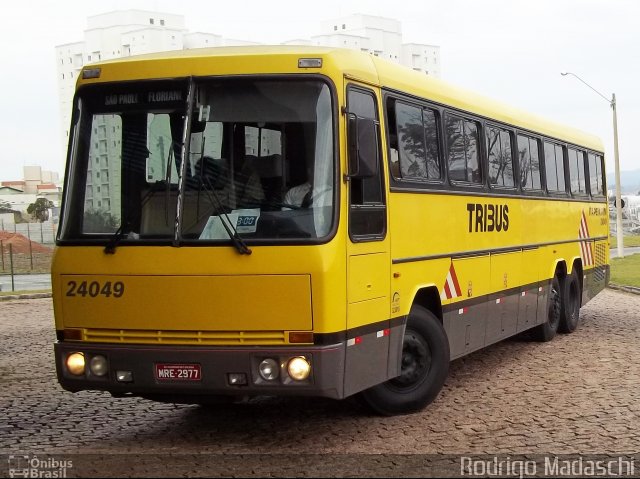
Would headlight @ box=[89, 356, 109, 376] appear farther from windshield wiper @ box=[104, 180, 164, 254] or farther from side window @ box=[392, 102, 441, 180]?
side window @ box=[392, 102, 441, 180]

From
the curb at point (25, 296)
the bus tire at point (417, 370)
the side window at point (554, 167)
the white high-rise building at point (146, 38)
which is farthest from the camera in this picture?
the white high-rise building at point (146, 38)

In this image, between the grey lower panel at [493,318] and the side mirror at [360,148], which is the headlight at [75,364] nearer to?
the side mirror at [360,148]

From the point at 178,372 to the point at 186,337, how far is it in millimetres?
273

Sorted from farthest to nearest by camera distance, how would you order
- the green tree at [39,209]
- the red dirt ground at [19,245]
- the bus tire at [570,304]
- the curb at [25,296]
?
the green tree at [39,209] < the red dirt ground at [19,245] < the curb at [25,296] < the bus tire at [570,304]

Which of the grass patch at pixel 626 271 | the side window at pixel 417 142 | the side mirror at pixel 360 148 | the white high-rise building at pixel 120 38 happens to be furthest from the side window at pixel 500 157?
the white high-rise building at pixel 120 38

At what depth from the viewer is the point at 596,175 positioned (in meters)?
18.3

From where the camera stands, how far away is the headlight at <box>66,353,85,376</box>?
798 centimetres

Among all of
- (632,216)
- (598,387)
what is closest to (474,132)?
(598,387)

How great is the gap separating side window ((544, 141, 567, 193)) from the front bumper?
7.95 meters

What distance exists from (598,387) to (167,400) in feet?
15.5

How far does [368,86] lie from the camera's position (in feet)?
28.0

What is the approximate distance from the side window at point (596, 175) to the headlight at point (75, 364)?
473 inches

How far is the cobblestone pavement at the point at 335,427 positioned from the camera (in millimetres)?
7434

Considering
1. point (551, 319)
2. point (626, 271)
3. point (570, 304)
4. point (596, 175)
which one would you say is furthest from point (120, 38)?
point (551, 319)
